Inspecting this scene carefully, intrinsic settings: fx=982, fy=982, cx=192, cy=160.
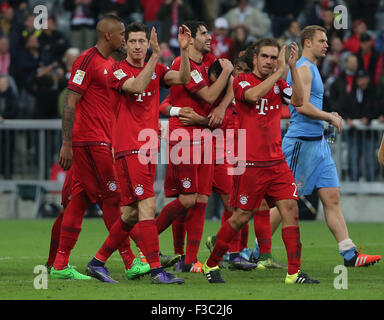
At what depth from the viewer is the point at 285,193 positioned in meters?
8.59

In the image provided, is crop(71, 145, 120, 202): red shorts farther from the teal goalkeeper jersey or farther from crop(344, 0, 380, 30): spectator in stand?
crop(344, 0, 380, 30): spectator in stand

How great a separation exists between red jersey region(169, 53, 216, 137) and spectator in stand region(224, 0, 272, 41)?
9738mm

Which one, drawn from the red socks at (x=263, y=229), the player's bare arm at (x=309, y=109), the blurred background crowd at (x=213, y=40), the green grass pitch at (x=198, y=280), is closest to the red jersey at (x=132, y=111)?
the green grass pitch at (x=198, y=280)

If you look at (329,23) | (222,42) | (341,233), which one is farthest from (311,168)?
(222,42)

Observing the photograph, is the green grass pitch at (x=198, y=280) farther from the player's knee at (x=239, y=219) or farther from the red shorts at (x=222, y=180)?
the red shorts at (x=222, y=180)

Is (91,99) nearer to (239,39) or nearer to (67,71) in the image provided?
(67,71)

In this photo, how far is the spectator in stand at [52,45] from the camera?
19.2 meters

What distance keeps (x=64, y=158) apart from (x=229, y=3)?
13.8m

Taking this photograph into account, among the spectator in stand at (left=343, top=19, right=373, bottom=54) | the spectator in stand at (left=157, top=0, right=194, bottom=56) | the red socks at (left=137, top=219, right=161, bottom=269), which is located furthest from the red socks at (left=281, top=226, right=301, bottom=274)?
the spectator in stand at (left=157, top=0, right=194, bottom=56)

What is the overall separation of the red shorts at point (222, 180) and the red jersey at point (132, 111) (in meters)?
1.97

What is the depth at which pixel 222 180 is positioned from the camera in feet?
34.8

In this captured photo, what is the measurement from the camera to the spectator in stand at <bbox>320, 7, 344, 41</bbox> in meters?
18.0
